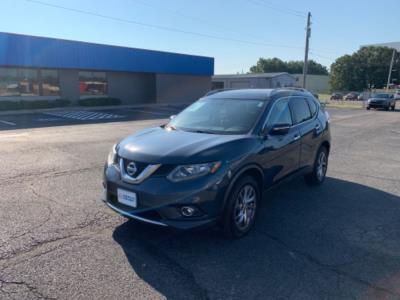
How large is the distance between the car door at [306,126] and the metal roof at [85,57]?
22.0 metres

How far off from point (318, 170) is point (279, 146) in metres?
1.92

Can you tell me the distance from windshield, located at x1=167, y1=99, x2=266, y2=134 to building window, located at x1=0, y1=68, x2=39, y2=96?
2221 centimetres

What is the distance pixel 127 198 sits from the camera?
351cm

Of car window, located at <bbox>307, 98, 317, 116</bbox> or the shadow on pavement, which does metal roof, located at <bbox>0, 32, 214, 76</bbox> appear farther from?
the shadow on pavement

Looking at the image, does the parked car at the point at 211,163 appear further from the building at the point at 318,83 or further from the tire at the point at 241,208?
the building at the point at 318,83

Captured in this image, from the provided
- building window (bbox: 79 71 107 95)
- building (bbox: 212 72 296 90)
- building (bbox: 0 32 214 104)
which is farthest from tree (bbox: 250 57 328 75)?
building window (bbox: 79 71 107 95)

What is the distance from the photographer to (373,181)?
6434mm

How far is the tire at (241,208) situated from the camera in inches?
140

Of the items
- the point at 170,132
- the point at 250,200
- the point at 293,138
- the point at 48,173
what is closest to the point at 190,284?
the point at 250,200

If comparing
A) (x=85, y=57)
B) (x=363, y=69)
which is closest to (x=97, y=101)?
(x=85, y=57)

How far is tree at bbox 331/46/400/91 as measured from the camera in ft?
259

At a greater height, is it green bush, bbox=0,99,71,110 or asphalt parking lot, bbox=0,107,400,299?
green bush, bbox=0,99,71,110

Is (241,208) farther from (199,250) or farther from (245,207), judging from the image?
(199,250)

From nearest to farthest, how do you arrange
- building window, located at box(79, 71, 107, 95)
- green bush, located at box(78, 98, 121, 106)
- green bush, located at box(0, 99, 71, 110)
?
green bush, located at box(0, 99, 71, 110) < green bush, located at box(78, 98, 121, 106) < building window, located at box(79, 71, 107, 95)
